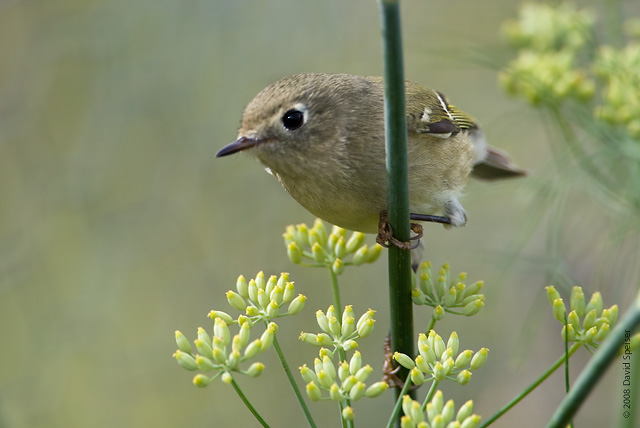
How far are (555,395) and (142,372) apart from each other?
86.2 inches

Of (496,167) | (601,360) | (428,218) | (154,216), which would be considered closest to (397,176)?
(601,360)

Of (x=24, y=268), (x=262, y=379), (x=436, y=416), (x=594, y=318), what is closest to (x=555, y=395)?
(x=262, y=379)

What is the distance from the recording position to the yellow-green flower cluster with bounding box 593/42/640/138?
2.28m

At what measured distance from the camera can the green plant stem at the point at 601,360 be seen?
878 mm

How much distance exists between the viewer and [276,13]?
396cm

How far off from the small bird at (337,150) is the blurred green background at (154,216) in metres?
1.31

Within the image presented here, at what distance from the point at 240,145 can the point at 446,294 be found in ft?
2.69

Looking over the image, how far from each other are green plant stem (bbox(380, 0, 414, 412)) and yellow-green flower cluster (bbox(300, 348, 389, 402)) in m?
0.20

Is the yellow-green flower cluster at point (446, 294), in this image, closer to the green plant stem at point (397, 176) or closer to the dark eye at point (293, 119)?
the green plant stem at point (397, 176)

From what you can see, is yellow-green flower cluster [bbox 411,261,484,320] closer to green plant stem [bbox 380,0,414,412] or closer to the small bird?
green plant stem [bbox 380,0,414,412]

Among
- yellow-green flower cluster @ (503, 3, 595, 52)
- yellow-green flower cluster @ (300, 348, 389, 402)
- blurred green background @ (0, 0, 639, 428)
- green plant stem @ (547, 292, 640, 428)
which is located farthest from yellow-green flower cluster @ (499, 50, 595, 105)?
green plant stem @ (547, 292, 640, 428)

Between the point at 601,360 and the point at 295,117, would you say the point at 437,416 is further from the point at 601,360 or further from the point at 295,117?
the point at 295,117

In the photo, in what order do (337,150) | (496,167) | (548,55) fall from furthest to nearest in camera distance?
(496,167) → (548,55) → (337,150)

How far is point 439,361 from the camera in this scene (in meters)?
1.42
